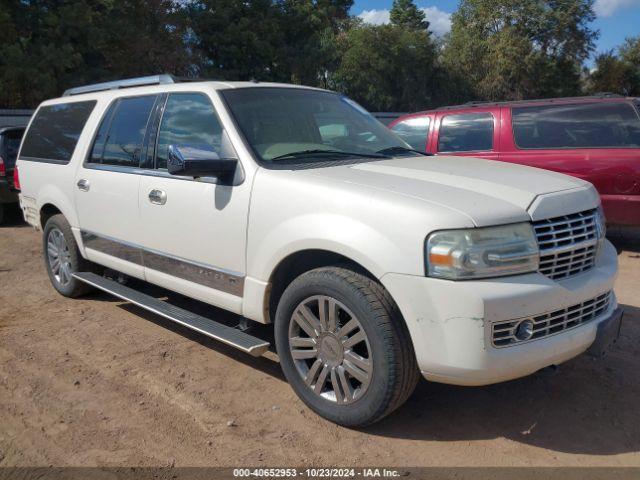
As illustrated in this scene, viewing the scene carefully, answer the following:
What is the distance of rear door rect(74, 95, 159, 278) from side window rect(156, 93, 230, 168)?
0.19m

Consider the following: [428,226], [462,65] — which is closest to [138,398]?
[428,226]

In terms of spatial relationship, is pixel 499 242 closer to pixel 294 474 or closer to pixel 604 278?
pixel 604 278

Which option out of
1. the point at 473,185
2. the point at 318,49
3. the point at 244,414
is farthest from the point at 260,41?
the point at 244,414

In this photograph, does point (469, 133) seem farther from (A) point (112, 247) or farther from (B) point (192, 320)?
(B) point (192, 320)

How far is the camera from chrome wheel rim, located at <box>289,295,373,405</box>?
3.05m

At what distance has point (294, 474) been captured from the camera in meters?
2.80

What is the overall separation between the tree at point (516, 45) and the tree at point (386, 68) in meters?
1.97

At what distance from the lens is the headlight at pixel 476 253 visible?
2691 mm

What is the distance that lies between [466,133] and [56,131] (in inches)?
184

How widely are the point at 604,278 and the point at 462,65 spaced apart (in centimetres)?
3279

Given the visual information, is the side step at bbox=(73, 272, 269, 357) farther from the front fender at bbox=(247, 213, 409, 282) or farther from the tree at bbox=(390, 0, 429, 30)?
the tree at bbox=(390, 0, 429, 30)

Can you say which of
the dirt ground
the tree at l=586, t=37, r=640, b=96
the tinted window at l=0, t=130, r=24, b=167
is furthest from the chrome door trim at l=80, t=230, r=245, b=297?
the tree at l=586, t=37, r=640, b=96

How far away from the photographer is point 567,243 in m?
2.98

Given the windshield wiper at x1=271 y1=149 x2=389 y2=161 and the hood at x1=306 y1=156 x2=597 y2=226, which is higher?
the windshield wiper at x1=271 y1=149 x2=389 y2=161
